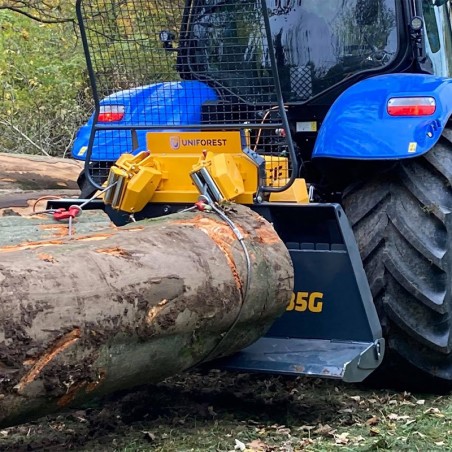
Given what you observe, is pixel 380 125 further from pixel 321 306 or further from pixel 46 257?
pixel 46 257

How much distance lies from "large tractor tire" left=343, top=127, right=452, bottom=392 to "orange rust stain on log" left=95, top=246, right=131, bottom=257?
1471 mm

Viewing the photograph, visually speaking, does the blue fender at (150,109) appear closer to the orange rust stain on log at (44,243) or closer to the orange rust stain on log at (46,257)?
the orange rust stain on log at (44,243)

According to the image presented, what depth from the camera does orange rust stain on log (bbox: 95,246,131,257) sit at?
3.43m

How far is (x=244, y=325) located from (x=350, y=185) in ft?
3.54

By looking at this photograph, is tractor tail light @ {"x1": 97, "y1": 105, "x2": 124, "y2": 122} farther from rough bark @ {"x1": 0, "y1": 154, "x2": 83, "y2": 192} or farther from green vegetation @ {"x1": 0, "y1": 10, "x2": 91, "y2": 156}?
green vegetation @ {"x1": 0, "y1": 10, "x2": 91, "y2": 156}

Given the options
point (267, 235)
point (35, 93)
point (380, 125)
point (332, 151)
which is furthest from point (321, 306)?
point (35, 93)

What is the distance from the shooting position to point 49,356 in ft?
10.2

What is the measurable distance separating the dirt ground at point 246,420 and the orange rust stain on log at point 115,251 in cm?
89

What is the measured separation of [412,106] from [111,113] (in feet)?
5.63

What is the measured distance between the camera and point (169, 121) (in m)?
4.80

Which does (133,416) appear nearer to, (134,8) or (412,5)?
(134,8)

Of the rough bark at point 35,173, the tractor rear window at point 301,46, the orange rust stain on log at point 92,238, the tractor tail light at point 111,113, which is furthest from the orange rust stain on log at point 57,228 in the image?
the rough bark at point 35,173

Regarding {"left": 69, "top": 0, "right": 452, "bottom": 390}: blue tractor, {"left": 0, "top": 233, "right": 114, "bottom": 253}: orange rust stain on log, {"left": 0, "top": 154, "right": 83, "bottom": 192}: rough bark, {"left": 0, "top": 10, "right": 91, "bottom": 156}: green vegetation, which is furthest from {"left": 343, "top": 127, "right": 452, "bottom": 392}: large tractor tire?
{"left": 0, "top": 10, "right": 91, "bottom": 156}: green vegetation

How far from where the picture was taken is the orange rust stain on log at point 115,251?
3430mm
